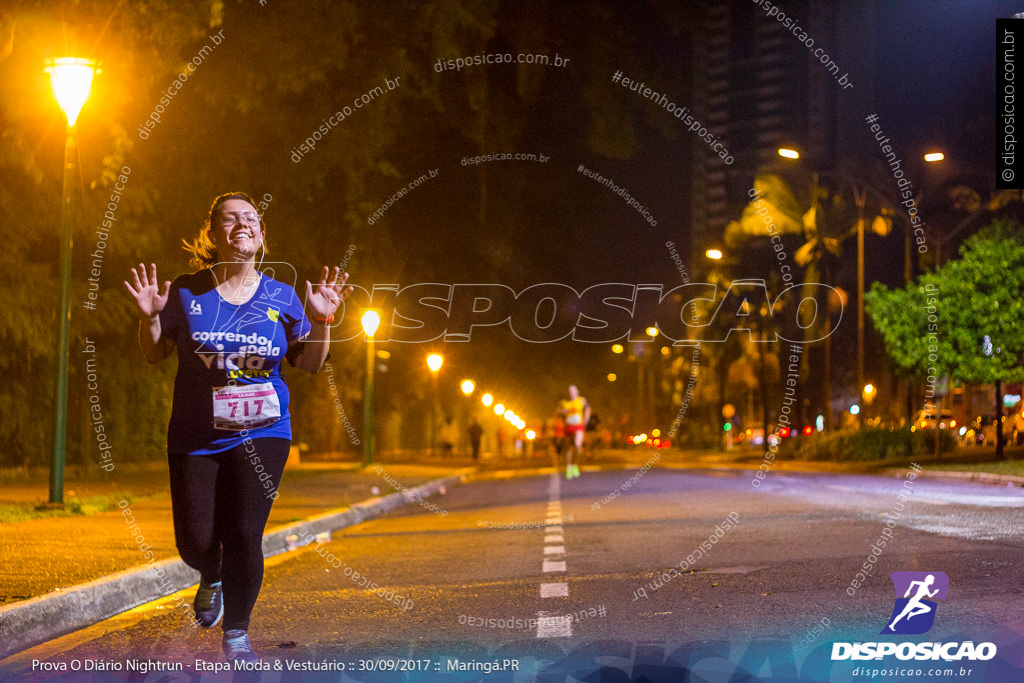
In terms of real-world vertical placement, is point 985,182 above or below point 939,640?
above

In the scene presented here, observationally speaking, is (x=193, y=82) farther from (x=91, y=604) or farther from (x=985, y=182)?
(x=985, y=182)

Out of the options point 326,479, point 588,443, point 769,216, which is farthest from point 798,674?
point 769,216

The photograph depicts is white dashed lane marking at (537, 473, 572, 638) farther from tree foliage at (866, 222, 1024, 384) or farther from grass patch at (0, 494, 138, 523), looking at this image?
tree foliage at (866, 222, 1024, 384)

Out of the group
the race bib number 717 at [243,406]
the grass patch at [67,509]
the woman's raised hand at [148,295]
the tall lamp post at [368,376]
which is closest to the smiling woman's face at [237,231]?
the woman's raised hand at [148,295]

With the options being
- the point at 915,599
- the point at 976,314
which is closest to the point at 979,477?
the point at 976,314

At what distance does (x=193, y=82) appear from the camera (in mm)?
13586

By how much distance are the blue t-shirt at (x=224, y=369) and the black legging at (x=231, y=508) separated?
0.06 meters

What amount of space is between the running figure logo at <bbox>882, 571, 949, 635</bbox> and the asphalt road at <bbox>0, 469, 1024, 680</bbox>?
2.8 inches

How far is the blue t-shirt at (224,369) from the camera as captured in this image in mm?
5500

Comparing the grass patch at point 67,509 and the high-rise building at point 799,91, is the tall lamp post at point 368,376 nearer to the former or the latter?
the grass patch at point 67,509

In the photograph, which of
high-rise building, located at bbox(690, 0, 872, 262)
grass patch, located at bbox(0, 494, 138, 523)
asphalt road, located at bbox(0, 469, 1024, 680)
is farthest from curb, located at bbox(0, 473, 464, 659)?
high-rise building, located at bbox(690, 0, 872, 262)

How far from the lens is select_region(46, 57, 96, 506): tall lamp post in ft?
40.8

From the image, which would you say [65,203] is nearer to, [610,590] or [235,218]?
[610,590]

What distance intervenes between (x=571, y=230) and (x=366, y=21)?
2.81m
